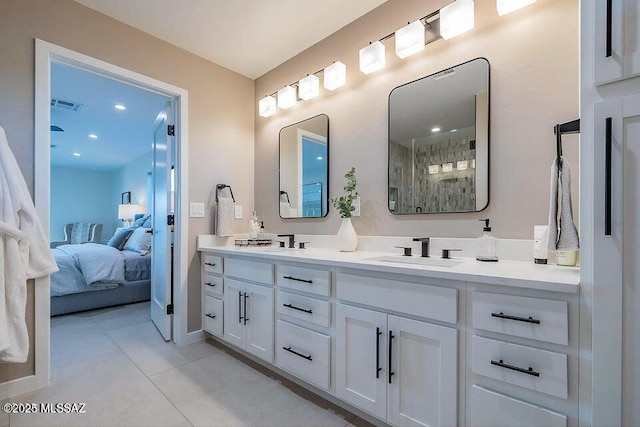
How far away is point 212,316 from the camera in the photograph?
7.67ft

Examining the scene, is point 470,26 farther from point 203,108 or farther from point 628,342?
point 203,108

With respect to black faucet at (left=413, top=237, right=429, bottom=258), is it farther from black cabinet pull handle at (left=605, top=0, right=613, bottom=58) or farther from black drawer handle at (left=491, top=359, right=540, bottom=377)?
black cabinet pull handle at (left=605, top=0, right=613, bottom=58)

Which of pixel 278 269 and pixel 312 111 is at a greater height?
pixel 312 111

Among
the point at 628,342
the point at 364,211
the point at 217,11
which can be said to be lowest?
the point at 628,342

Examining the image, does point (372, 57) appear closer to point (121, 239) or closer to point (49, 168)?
point (49, 168)

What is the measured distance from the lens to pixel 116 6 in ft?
6.44

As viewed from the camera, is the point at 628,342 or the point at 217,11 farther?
the point at 217,11

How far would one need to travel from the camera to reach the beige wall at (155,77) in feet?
5.61

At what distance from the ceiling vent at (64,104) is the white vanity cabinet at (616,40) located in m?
4.58

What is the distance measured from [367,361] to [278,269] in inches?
28.4

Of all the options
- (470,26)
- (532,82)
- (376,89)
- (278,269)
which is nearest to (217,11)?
(376,89)

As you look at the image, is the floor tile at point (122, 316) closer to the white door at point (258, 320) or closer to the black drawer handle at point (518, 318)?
the white door at point (258, 320)

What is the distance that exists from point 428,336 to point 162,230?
235 centimetres

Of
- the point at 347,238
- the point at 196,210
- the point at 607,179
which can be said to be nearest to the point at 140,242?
the point at 196,210
